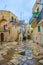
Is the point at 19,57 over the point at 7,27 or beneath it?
beneath

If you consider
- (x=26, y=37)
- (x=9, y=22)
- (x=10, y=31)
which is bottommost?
(x=26, y=37)

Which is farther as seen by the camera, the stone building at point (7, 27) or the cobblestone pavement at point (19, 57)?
the stone building at point (7, 27)

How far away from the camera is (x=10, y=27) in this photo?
31172mm

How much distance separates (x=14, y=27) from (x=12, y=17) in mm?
3423

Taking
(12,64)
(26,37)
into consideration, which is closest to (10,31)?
(26,37)

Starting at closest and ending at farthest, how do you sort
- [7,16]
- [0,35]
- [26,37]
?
[0,35], [7,16], [26,37]

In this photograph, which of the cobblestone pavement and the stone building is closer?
the cobblestone pavement

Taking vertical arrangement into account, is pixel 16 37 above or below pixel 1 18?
below

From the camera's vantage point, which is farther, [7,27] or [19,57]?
[7,27]

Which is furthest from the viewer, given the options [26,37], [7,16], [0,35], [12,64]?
[26,37]

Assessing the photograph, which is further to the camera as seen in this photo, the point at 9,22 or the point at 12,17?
the point at 12,17

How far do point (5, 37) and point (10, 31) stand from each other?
1851mm

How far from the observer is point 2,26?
3216 centimetres

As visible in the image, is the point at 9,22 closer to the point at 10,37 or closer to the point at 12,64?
the point at 10,37
